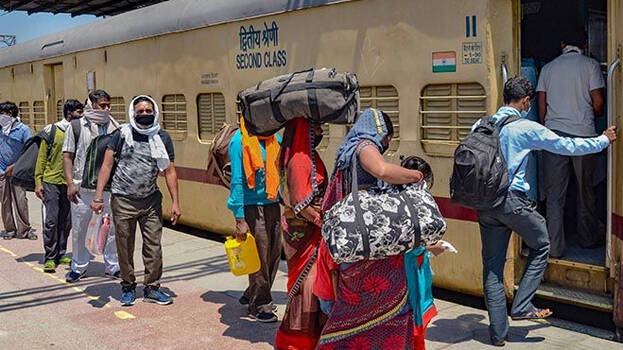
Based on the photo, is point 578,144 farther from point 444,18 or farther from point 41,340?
point 41,340

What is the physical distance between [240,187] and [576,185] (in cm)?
260

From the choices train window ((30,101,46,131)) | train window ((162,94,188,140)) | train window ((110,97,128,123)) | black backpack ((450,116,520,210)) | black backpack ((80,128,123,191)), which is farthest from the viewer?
train window ((30,101,46,131))

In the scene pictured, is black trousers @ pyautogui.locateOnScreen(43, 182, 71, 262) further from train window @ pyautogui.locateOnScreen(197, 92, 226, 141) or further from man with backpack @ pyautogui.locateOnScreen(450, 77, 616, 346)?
man with backpack @ pyautogui.locateOnScreen(450, 77, 616, 346)

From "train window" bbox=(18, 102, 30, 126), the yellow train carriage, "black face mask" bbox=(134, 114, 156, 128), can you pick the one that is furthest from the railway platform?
"train window" bbox=(18, 102, 30, 126)

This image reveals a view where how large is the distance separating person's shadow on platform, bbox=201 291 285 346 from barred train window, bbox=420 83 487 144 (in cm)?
179

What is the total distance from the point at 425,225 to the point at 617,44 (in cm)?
204

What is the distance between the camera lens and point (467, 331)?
489cm

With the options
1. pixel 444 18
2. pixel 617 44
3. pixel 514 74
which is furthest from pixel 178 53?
pixel 617 44

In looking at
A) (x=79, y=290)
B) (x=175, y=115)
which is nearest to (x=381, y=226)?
(x=79, y=290)

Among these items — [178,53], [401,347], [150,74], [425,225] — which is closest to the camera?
[425,225]

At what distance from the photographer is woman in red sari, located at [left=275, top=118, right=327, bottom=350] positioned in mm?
3998

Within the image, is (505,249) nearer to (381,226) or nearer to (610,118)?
(610,118)

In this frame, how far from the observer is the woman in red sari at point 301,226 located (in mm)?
3998

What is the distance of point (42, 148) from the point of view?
23.4ft
